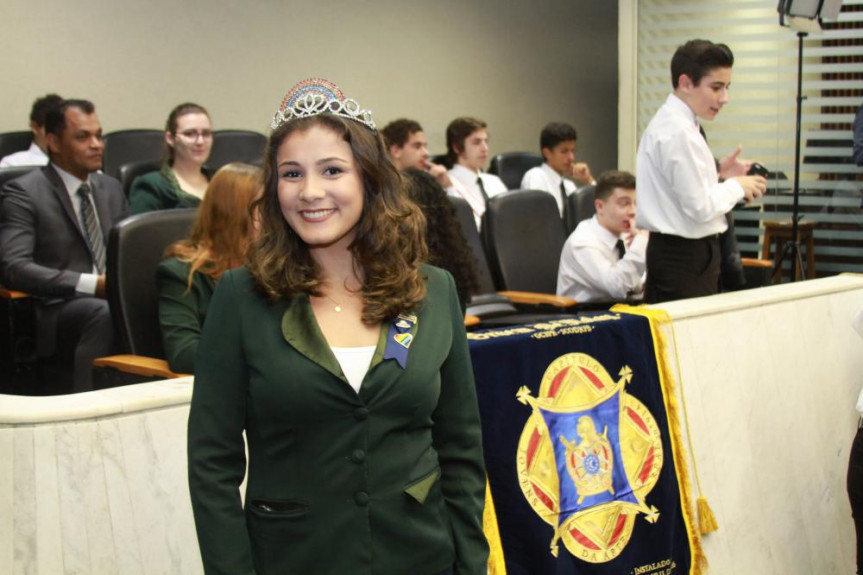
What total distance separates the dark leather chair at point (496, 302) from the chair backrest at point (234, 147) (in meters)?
1.87

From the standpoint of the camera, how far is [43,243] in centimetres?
372

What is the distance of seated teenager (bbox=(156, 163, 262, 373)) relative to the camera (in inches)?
106

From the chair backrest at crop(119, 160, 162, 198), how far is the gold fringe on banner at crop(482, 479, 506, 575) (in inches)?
120

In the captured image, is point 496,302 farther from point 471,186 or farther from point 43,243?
point 471,186

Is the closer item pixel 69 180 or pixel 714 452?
pixel 714 452

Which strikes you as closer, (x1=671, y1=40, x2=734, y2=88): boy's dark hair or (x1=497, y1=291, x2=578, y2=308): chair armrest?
(x1=671, y1=40, x2=734, y2=88): boy's dark hair

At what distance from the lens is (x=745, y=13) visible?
6535 millimetres

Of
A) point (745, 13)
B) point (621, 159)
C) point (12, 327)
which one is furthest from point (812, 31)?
point (12, 327)

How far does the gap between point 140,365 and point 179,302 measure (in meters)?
0.19

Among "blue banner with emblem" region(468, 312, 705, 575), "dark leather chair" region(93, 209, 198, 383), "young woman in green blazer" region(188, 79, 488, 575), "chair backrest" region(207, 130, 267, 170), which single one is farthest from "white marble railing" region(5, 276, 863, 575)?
"chair backrest" region(207, 130, 267, 170)

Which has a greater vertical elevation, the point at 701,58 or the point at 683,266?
the point at 701,58

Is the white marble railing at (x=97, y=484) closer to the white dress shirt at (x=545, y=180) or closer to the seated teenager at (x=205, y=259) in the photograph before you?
the seated teenager at (x=205, y=259)

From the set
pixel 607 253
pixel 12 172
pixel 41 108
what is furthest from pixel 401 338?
pixel 41 108

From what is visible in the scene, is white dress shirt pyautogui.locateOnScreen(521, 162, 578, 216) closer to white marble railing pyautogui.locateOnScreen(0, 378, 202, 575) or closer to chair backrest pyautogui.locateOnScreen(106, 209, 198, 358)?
chair backrest pyautogui.locateOnScreen(106, 209, 198, 358)
